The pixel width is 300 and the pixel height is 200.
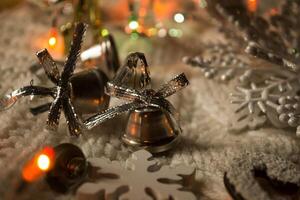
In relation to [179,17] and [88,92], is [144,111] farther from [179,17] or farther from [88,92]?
[179,17]

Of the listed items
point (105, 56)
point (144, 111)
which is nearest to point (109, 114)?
point (144, 111)

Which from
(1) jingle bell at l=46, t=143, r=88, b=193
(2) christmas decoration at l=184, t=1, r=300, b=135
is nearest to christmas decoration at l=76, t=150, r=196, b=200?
(1) jingle bell at l=46, t=143, r=88, b=193

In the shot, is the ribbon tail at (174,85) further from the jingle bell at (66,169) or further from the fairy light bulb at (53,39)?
the fairy light bulb at (53,39)

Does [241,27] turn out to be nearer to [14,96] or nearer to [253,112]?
[253,112]

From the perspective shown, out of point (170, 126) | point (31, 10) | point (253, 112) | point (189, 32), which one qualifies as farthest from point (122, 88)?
point (31, 10)

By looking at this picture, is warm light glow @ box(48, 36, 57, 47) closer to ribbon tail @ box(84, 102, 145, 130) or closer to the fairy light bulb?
the fairy light bulb
